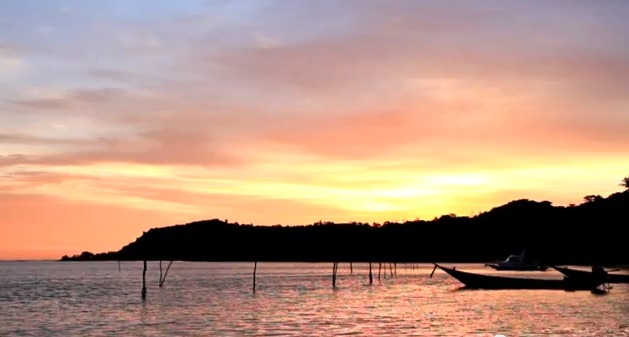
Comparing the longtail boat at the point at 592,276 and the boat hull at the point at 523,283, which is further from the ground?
the longtail boat at the point at 592,276

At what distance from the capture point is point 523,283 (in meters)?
71.8

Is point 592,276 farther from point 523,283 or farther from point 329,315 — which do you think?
point 329,315

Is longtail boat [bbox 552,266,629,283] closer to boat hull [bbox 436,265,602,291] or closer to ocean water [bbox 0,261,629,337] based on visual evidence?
boat hull [bbox 436,265,602,291]

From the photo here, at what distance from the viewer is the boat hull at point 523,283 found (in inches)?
2699

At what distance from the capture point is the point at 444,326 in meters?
42.6

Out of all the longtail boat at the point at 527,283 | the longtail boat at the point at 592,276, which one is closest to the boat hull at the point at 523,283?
the longtail boat at the point at 527,283

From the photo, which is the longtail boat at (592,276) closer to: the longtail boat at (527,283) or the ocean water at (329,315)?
the longtail boat at (527,283)

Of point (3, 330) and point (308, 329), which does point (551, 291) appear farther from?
point (3, 330)

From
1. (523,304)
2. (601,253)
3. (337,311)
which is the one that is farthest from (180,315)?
(601,253)

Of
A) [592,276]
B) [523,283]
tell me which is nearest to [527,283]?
[523,283]

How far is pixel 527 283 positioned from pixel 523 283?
37cm

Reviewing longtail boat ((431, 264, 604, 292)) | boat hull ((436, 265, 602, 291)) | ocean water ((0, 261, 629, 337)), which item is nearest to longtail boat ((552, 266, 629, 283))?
longtail boat ((431, 264, 604, 292))

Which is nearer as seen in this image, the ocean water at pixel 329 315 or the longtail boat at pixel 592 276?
the ocean water at pixel 329 315

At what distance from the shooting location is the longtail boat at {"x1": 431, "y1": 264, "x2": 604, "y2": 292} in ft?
225
